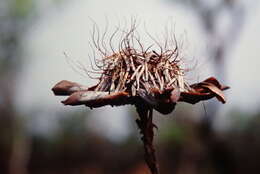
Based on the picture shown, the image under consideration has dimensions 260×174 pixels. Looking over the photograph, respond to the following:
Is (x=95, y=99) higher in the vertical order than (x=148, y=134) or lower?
higher

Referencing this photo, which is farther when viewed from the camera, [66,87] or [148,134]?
[66,87]

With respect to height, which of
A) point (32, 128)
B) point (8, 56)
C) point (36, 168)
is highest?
point (8, 56)

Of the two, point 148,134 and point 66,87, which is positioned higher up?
point 66,87

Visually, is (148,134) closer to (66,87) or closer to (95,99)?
(95,99)

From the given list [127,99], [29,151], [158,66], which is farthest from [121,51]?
[29,151]

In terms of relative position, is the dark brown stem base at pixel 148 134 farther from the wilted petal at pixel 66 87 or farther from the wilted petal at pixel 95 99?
the wilted petal at pixel 66 87

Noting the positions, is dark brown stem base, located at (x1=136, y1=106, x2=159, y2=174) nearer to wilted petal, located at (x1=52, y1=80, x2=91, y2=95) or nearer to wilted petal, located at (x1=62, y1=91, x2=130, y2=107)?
wilted petal, located at (x1=62, y1=91, x2=130, y2=107)

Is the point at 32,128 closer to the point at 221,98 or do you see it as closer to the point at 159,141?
the point at 159,141

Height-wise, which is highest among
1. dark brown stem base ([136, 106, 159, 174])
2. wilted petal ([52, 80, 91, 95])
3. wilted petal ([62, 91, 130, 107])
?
wilted petal ([52, 80, 91, 95])
